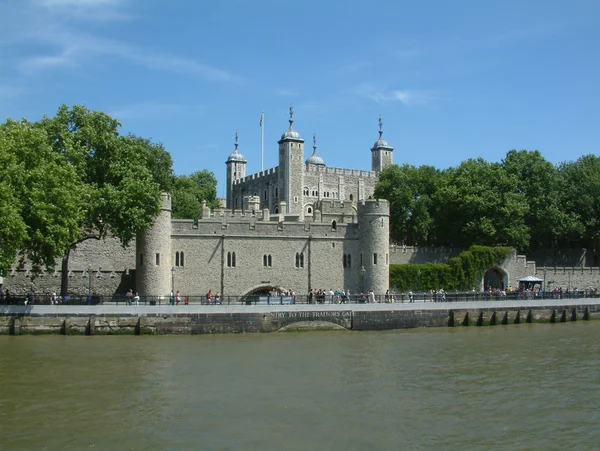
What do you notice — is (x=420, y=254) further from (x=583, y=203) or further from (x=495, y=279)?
(x=583, y=203)

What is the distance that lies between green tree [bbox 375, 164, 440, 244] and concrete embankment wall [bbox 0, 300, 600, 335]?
17112 mm

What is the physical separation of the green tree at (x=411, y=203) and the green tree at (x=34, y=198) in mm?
30129

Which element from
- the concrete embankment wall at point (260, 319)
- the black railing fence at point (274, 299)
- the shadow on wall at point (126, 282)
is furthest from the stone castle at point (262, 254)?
the concrete embankment wall at point (260, 319)

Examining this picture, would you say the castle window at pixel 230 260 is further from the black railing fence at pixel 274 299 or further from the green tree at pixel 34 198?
the green tree at pixel 34 198

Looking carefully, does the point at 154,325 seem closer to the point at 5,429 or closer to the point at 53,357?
the point at 53,357

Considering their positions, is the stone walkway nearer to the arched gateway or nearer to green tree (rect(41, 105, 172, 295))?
green tree (rect(41, 105, 172, 295))

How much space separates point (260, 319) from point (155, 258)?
778cm

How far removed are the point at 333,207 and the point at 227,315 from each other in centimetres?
2703

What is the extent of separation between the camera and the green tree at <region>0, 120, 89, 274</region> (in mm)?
32094

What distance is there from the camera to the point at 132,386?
Result: 75.0 feet

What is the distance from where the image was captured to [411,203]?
60.4 metres

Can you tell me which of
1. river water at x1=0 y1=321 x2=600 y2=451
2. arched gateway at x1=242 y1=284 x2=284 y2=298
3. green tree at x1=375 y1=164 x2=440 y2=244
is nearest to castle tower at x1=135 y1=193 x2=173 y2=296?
arched gateway at x1=242 y1=284 x2=284 y2=298

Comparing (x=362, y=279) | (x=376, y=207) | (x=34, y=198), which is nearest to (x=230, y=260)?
(x=362, y=279)

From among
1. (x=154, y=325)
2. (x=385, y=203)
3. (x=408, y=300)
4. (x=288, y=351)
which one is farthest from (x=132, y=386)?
(x=385, y=203)
